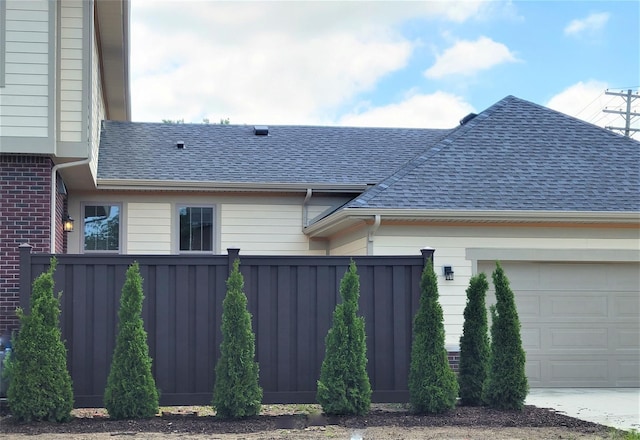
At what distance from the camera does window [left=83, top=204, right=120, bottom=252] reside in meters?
13.8

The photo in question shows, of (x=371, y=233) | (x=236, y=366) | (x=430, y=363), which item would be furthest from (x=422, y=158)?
(x=236, y=366)

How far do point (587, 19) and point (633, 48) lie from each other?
134 inches

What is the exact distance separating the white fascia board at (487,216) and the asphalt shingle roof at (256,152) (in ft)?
9.22

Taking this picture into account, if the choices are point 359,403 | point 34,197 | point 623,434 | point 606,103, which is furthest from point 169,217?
point 606,103

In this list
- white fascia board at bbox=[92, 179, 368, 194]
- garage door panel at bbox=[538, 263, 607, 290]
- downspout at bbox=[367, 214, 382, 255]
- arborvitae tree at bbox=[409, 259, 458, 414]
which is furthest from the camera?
white fascia board at bbox=[92, 179, 368, 194]

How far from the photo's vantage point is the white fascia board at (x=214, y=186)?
13445mm

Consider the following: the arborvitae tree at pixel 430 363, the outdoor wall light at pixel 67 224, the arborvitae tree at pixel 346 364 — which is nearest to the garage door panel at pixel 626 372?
the arborvitae tree at pixel 430 363

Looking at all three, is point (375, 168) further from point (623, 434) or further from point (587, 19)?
point (623, 434)

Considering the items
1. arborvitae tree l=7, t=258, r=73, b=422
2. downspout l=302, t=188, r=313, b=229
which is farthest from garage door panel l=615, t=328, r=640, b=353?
arborvitae tree l=7, t=258, r=73, b=422

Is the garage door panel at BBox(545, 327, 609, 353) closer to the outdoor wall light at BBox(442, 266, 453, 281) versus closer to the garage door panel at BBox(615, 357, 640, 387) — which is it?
the garage door panel at BBox(615, 357, 640, 387)

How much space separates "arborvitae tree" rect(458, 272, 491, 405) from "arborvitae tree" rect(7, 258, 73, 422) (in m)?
4.59

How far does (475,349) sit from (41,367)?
4.98 metres

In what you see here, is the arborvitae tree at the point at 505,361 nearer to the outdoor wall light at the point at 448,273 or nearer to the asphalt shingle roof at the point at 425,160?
the outdoor wall light at the point at 448,273

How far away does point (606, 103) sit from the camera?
38469mm
